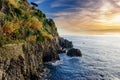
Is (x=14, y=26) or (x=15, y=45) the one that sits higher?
(x=14, y=26)

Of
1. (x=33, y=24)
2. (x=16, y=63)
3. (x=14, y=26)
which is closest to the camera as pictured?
(x=16, y=63)

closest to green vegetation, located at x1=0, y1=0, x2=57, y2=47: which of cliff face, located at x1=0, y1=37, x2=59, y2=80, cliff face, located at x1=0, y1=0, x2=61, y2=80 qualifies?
cliff face, located at x1=0, y1=0, x2=61, y2=80

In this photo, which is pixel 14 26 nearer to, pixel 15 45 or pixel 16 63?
pixel 15 45

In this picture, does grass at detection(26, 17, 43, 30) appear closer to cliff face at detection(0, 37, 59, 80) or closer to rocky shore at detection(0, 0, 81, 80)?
rocky shore at detection(0, 0, 81, 80)

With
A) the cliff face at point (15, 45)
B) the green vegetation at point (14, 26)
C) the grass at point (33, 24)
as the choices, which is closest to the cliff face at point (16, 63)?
the cliff face at point (15, 45)

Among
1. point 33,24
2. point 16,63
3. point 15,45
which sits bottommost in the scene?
point 16,63

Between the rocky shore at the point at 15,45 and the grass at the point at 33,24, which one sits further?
the grass at the point at 33,24

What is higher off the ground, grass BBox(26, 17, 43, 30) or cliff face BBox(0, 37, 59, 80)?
grass BBox(26, 17, 43, 30)

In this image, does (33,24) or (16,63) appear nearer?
(16,63)

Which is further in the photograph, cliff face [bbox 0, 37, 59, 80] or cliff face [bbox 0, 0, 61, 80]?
cliff face [bbox 0, 0, 61, 80]

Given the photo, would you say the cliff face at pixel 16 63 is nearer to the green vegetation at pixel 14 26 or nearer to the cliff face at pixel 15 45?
the cliff face at pixel 15 45

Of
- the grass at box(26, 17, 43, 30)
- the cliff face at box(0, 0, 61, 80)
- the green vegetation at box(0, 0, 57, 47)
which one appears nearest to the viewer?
the cliff face at box(0, 0, 61, 80)

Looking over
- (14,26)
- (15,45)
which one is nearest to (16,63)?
(15,45)

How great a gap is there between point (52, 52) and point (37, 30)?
12.9m
